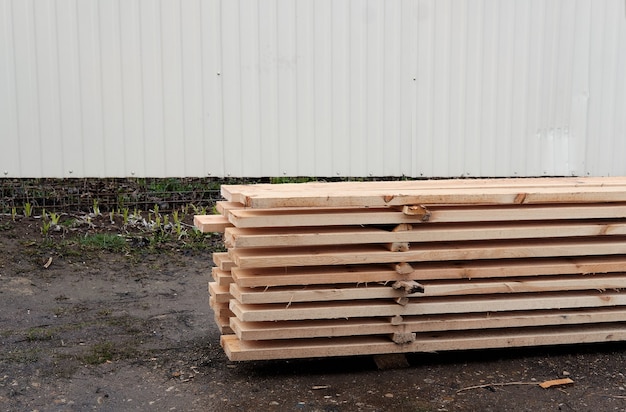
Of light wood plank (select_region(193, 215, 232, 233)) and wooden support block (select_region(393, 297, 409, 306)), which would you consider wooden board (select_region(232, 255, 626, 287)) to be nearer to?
wooden support block (select_region(393, 297, 409, 306))

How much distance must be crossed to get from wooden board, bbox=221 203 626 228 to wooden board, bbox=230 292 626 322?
45cm

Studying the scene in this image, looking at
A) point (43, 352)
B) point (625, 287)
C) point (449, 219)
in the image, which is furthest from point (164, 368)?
point (625, 287)

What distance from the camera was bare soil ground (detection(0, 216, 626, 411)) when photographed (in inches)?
148

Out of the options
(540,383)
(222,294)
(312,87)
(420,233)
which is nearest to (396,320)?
(420,233)

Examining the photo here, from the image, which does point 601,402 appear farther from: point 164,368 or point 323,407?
point 164,368

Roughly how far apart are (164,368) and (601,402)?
2385 mm

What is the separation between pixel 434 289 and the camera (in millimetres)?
4121

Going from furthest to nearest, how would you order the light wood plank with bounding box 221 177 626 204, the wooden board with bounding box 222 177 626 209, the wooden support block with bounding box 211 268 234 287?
the wooden support block with bounding box 211 268 234 287 → the light wood plank with bounding box 221 177 626 204 → the wooden board with bounding box 222 177 626 209

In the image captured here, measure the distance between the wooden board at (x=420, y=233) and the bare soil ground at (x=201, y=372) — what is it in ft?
2.47

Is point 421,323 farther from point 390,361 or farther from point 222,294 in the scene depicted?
point 222,294

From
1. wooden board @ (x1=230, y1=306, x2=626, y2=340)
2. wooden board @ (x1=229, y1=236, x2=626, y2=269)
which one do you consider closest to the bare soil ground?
wooden board @ (x1=230, y1=306, x2=626, y2=340)

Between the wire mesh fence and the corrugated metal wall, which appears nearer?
the corrugated metal wall

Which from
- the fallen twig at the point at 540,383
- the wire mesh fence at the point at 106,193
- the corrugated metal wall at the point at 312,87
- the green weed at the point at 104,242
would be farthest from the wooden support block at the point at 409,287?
the wire mesh fence at the point at 106,193

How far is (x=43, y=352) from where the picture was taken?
4.55 m
